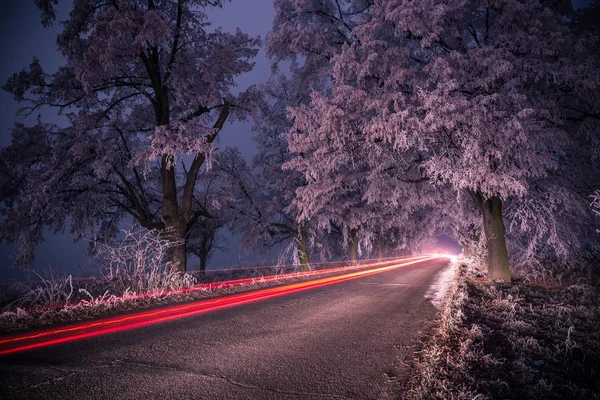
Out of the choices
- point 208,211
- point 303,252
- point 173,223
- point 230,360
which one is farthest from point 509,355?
point 303,252

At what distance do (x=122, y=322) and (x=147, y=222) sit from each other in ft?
22.8

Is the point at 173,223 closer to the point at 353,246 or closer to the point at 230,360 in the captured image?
the point at 230,360

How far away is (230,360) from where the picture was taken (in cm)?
355

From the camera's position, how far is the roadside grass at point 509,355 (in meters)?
2.86

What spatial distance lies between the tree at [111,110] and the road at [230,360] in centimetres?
661

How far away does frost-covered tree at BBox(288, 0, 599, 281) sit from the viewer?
8914mm

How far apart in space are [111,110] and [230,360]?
41.3 ft

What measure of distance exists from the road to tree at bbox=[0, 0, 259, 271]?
6614mm

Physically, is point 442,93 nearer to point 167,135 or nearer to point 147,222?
point 167,135

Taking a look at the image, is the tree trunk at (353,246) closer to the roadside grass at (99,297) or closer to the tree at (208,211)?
the tree at (208,211)

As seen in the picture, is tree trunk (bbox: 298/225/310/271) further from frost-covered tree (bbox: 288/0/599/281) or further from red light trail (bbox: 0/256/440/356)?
red light trail (bbox: 0/256/440/356)

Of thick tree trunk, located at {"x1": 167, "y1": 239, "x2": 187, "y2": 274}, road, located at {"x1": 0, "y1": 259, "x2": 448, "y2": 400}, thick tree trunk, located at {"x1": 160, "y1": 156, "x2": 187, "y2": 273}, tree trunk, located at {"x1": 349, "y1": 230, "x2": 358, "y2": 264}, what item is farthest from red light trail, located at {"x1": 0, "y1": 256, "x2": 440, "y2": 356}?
tree trunk, located at {"x1": 349, "y1": 230, "x2": 358, "y2": 264}

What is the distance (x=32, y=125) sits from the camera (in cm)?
1114

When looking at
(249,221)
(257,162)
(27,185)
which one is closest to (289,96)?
(257,162)
